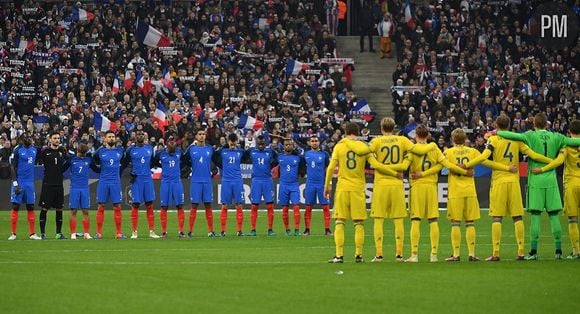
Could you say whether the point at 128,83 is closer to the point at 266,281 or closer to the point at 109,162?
the point at 109,162

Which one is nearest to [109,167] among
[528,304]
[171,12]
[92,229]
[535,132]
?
[92,229]

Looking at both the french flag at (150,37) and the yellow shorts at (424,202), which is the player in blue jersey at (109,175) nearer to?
the yellow shorts at (424,202)

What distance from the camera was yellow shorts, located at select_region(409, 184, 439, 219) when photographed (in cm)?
2078

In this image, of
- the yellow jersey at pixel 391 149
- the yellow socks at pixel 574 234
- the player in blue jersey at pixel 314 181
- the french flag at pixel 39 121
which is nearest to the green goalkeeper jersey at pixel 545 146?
the yellow socks at pixel 574 234

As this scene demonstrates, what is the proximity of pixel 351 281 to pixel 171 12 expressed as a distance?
32.9 m

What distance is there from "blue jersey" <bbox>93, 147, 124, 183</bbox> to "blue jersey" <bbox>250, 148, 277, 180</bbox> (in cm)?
339

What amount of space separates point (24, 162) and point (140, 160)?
277 centimetres

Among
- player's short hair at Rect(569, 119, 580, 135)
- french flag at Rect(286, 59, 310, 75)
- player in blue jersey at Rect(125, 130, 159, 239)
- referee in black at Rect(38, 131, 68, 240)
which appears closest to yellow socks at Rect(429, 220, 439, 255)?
player's short hair at Rect(569, 119, 580, 135)

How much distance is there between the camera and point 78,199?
28188 millimetres

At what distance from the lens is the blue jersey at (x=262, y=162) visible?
29828mm

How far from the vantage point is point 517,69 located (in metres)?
48.5

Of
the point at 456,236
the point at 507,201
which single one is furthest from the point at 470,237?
the point at 507,201

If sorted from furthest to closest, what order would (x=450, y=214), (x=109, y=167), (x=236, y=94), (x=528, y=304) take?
(x=236, y=94) < (x=109, y=167) < (x=450, y=214) < (x=528, y=304)

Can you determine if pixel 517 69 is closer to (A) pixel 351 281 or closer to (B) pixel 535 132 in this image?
(B) pixel 535 132
